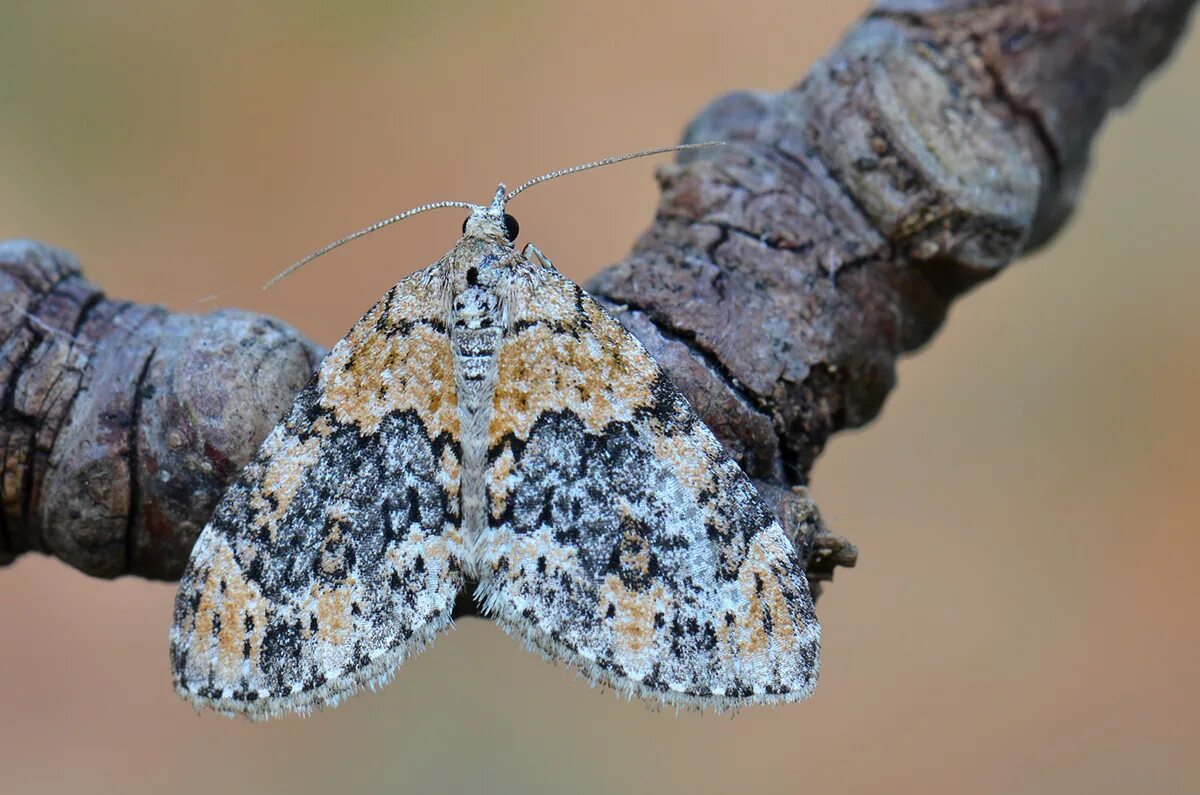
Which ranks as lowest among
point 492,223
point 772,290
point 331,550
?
point 331,550

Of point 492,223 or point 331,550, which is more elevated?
point 492,223

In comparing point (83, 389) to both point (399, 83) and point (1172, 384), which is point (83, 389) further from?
point (1172, 384)

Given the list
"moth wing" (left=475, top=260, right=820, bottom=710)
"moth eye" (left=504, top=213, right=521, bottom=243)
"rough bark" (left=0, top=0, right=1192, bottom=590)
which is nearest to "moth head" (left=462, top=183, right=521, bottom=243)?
"moth eye" (left=504, top=213, right=521, bottom=243)

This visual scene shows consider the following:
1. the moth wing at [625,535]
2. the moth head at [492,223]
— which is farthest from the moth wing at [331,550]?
the moth head at [492,223]

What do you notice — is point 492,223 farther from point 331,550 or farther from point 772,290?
point 331,550

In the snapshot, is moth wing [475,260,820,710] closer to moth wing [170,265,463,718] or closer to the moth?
the moth

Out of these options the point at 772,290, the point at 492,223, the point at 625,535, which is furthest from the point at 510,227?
the point at 625,535
